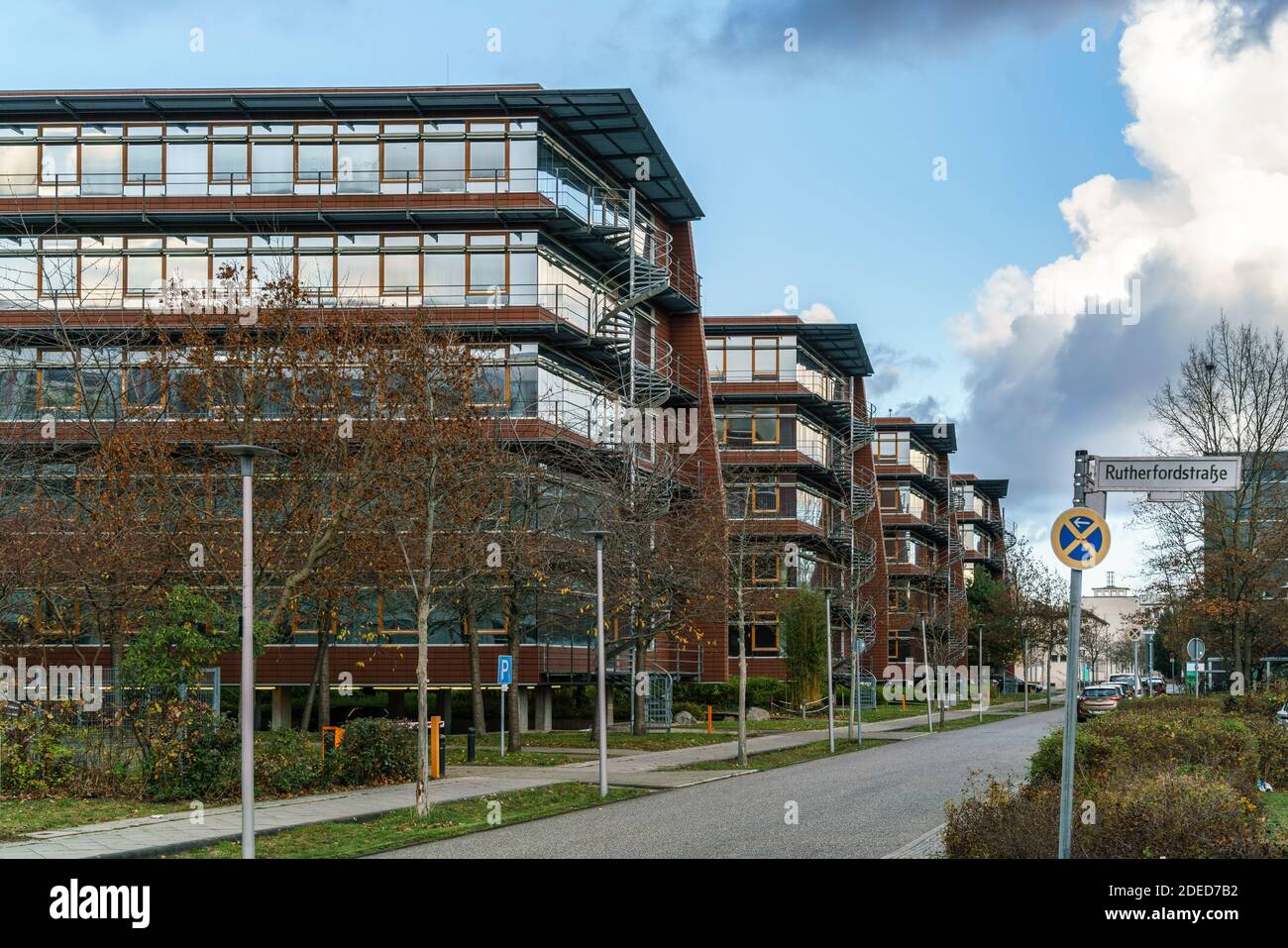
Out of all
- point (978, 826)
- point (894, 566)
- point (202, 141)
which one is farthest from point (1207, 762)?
point (894, 566)

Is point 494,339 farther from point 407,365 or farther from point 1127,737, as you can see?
point 1127,737

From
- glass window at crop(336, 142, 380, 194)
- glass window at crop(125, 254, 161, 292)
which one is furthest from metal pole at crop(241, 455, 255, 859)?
glass window at crop(125, 254, 161, 292)

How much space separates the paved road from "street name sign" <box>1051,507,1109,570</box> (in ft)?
17.5

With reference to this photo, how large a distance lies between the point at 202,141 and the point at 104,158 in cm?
325

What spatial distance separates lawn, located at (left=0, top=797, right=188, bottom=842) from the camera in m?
17.9

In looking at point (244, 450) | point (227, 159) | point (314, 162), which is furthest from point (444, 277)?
point (244, 450)

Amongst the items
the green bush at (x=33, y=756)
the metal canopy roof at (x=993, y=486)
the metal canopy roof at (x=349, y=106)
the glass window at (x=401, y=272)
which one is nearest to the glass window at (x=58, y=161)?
the metal canopy roof at (x=349, y=106)

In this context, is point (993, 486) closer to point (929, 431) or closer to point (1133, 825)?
point (929, 431)

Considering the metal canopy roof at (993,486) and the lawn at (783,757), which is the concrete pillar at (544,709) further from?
the metal canopy roof at (993,486)

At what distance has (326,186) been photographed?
44.8m

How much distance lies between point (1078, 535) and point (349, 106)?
37.2m

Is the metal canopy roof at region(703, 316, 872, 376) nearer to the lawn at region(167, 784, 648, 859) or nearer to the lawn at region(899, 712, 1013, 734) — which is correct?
the lawn at region(899, 712, 1013, 734)

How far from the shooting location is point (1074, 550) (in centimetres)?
1152
